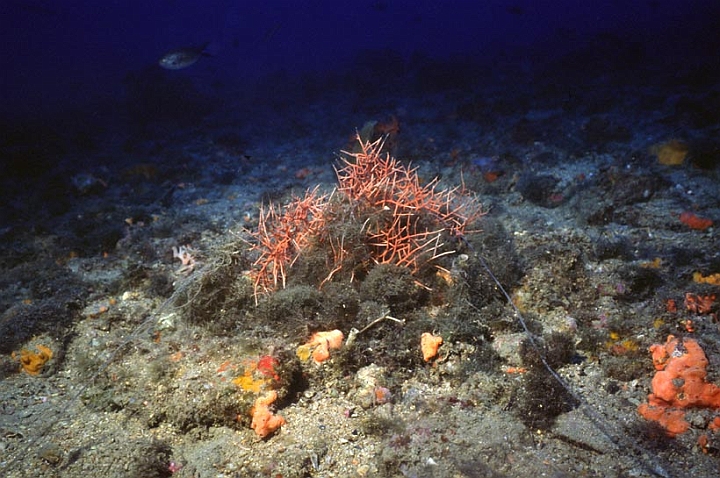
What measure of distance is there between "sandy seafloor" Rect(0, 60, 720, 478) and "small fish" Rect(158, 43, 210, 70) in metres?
3.90

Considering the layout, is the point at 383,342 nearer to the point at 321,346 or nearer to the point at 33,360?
the point at 321,346

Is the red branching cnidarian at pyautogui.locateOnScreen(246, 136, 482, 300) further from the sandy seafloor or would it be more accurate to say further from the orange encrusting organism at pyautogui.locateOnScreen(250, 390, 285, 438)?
the orange encrusting organism at pyautogui.locateOnScreen(250, 390, 285, 438)

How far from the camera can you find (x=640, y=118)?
1012 cm

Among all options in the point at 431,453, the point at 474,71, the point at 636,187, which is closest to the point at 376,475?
the point at 431,453

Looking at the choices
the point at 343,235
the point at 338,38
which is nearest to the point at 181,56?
the point at 343,235

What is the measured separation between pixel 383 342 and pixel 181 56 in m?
9.05

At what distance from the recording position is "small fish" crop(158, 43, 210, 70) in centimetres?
940

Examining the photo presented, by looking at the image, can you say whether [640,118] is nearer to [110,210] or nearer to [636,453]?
[636,453]

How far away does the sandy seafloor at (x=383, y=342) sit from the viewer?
119 inches

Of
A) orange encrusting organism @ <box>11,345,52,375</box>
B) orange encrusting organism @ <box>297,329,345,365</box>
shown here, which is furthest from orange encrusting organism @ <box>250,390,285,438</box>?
orange encrusting organism @ <box>11,345,52,375</box>

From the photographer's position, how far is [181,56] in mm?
9477

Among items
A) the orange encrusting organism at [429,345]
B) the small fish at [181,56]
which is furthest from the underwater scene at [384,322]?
the small fish at [181,56]

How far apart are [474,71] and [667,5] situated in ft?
146

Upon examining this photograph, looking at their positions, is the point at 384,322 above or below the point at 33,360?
above
